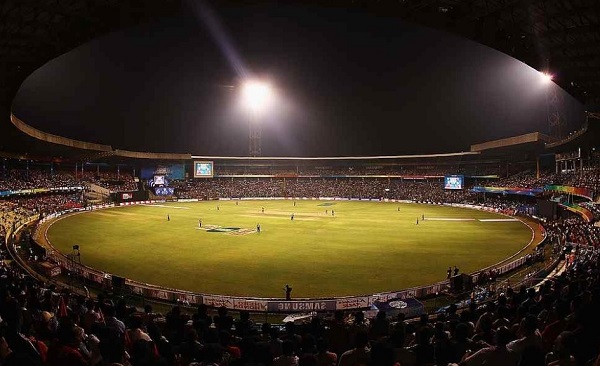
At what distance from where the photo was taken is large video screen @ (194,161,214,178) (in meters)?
97.6

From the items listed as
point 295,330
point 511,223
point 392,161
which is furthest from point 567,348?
point 392,161

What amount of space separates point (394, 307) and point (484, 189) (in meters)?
65.8

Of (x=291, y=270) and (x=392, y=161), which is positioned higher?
(x=392, y=161)

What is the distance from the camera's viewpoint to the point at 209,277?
27141 mm

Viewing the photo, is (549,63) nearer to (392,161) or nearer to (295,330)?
(295,330)

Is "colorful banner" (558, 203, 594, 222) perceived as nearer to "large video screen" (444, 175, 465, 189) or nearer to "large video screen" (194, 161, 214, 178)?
"large video screen" (444, 175, 465, 189)

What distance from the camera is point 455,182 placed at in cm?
8481

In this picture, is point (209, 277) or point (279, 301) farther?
point (209, 277)

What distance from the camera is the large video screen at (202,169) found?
9756 centimetres

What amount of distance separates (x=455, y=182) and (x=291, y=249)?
59.1 m

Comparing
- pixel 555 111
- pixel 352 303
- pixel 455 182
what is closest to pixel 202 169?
pixel 455 182

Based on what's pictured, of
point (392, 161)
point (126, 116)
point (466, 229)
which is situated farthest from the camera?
point (392, 161)

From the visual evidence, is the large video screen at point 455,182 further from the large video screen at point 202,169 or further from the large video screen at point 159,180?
the large video screen at point 159,180

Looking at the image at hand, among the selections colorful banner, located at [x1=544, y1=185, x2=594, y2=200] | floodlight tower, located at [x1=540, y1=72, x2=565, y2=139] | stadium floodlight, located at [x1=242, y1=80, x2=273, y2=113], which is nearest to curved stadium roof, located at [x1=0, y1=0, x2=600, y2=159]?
colorful banner, located at [x1=544, y1=185, x2=594, y2=200]
